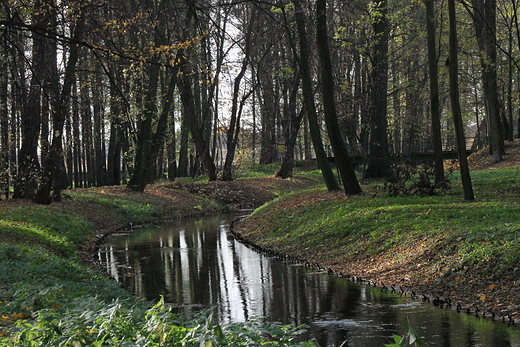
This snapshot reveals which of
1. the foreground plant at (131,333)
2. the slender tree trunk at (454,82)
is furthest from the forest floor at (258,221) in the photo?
the foreground plant at (131,333)

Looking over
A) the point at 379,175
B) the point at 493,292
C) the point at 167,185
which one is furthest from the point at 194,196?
the point at 493,292

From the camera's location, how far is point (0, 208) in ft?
61.2

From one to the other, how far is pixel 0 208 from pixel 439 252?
48.2ft

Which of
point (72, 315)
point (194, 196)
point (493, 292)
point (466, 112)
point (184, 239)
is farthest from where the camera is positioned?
point (466, 112)

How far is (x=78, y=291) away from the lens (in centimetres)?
823

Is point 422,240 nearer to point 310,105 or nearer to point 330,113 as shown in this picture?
point 330,113

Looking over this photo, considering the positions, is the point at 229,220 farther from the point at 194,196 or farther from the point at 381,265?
the point at 381,265

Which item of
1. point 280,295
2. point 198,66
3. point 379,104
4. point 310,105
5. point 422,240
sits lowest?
point 280,295

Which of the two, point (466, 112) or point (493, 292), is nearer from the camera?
point (493, 292)

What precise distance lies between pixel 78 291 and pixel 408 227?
7189 millimetres

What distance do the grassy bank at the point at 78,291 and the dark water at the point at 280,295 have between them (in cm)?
93

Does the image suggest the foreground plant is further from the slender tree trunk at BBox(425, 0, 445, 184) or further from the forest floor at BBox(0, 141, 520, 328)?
the slender tree trunk at BBox(425, 0, 445, 184)

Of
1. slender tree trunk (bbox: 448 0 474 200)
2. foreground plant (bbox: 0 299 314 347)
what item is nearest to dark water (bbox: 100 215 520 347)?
foreground plant (bbox: 0 299 314 347)

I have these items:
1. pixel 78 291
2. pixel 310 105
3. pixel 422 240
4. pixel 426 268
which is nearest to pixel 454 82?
pixel 422 240
